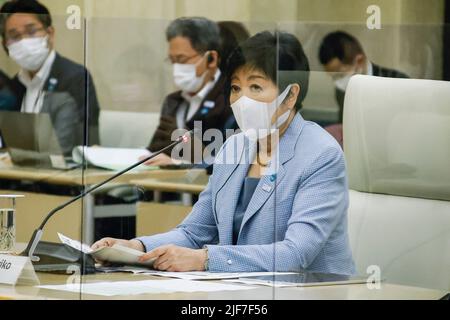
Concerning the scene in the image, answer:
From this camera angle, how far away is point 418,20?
360 cm

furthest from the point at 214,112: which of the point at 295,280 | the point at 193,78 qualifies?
the point at 193,78

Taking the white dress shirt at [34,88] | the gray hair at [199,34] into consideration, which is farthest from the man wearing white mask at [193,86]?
the white dress shirt at [34,88]

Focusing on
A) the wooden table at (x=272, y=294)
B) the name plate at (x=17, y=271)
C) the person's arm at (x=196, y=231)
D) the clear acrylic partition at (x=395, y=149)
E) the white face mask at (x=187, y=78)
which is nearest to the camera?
the wooden table at (x=272, y=294)

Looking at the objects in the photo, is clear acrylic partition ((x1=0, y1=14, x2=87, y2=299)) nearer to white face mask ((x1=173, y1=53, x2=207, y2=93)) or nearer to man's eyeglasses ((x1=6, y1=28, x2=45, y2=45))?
man's eyeglasses ((x1=6, y1=28, x2=45, y2=45))

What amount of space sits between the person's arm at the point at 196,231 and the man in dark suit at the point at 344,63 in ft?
1.53

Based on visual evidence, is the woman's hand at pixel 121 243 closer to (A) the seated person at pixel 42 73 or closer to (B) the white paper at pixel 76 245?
(B) the white paper at pixel 76 245

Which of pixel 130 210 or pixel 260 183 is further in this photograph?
pixel 130 210

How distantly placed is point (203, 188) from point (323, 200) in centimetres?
57

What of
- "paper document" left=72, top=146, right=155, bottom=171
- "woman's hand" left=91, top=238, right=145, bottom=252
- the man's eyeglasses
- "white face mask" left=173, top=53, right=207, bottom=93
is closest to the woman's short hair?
"woman's hand" left=91, top=238, right=145, bottom=252

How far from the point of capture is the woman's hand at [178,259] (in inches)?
118

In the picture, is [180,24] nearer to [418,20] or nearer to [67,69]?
[67,69]

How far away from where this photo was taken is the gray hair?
468 cm

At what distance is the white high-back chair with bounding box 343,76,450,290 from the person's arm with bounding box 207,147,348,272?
0.14 meters

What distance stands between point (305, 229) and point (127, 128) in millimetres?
2328
